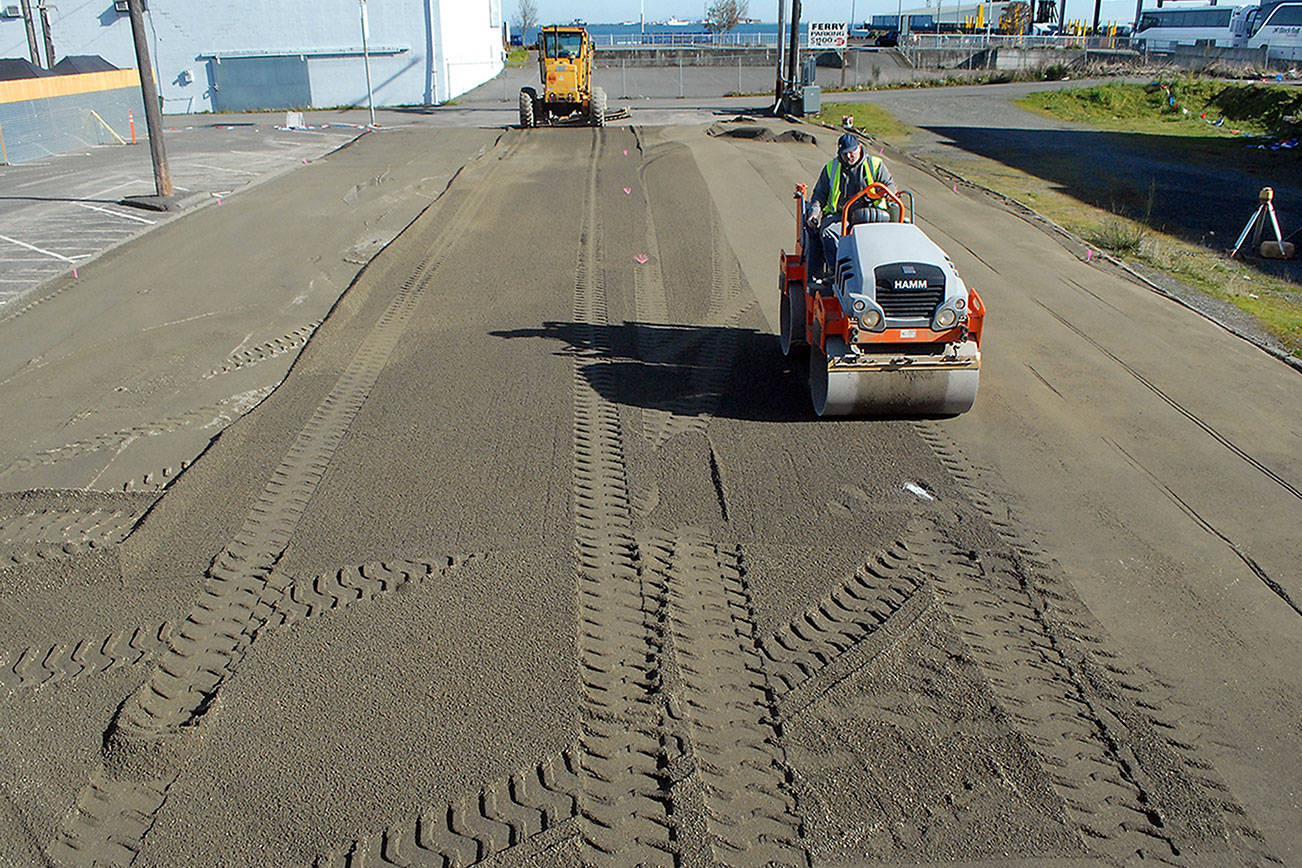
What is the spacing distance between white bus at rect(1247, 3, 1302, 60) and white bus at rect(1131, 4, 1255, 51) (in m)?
1.75

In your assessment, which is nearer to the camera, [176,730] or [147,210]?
[176,730]

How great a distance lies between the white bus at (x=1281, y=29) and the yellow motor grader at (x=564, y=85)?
3572cm

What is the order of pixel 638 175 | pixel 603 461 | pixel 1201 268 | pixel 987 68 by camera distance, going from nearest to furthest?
pixel 603 461 → pixel 1201 268 → pixel 638 175 → pixel 987 68

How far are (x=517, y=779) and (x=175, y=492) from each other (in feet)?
12.6

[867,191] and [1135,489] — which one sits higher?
[867,191]

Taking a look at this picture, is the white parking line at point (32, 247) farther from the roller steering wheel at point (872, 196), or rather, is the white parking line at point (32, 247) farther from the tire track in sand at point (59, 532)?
the roller steering wheel at point (872, 196)

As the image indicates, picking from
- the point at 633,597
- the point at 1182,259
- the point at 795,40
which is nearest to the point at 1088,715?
the point at 633,597

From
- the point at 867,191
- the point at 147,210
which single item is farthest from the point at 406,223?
the point at 867,191

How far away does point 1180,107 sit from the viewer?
34844 mm

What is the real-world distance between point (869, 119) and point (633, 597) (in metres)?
28.8

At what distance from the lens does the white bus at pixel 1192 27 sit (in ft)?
188

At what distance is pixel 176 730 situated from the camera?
4.68 m

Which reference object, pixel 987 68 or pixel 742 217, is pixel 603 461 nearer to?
pixel 742 217

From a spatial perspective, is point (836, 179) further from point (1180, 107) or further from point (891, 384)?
point (1180, 107)
